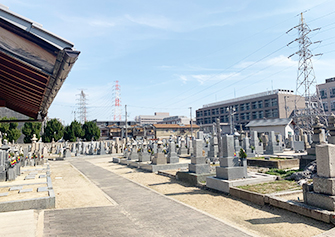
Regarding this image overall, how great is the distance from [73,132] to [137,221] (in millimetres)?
56208

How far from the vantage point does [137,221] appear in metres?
6.25

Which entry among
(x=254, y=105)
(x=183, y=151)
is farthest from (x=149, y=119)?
(x=183, y=151)

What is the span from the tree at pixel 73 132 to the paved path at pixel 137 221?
53645 mm

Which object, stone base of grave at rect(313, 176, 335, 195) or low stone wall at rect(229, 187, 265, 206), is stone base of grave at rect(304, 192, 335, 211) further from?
low stone wall at rect(229, 187, 265, 206)

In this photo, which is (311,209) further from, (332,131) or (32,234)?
(332,131)

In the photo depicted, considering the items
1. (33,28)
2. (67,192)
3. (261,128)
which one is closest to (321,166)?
(33,28)

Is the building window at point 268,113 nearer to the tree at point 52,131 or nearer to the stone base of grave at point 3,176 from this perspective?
the tree at point 52,131

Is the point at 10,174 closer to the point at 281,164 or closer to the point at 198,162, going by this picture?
the point at 198,162

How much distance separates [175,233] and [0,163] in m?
11.3

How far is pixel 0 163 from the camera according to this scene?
12.2 metres

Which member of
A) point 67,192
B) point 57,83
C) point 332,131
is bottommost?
point 67,192

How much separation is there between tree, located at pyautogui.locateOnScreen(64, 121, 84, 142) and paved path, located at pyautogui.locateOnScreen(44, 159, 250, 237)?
5364 centimetres

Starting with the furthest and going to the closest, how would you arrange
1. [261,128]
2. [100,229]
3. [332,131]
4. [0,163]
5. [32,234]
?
[261,128]
[332,131]
[0,163]
[100,229]
[32,234]

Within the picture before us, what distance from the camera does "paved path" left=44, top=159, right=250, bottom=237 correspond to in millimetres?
5429
